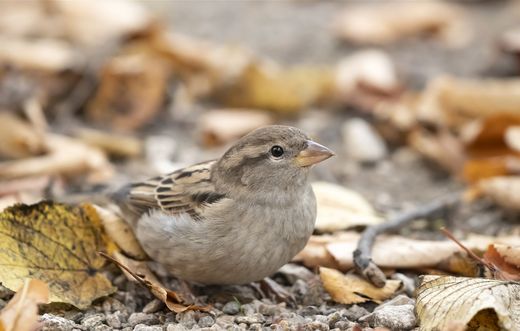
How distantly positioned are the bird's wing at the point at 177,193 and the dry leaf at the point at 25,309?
950 mm

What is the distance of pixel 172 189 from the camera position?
13.1 feet

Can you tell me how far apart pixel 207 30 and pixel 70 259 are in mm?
4773

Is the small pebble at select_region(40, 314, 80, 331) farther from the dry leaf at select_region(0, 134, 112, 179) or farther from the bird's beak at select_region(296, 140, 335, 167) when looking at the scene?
the dry leaf at select_region(0, 134, 112, 179)

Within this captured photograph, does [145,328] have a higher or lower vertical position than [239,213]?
lower

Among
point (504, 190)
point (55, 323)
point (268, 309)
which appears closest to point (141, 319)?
point (55, 323)

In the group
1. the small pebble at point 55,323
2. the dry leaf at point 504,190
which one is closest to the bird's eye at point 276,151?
the small pebble at point 55,323

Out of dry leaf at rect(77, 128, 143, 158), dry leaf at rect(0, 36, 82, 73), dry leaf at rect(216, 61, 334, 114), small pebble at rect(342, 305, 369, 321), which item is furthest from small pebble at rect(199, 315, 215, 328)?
dry leaf at rect(0, 36, 82, 73)

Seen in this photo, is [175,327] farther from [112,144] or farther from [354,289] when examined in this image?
[112,144]

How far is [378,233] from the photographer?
4.09 metres

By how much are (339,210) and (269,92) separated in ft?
7.14

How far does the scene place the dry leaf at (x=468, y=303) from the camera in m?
2.96

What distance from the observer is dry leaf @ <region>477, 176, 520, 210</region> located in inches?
185

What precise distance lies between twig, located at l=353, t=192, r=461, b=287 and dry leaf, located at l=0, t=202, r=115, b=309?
3.49 feet

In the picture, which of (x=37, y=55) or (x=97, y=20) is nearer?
(x=37, y=55)
